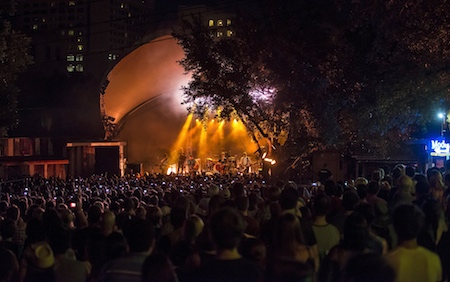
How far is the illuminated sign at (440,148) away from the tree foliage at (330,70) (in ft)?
3.11

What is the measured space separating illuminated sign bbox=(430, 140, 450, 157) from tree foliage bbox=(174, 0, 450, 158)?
3.11 feet

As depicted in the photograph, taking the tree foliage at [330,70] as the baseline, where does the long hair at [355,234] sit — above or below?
below

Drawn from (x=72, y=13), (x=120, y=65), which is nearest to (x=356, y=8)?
(x=120, y=65)

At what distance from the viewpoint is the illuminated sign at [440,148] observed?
63.8 feet

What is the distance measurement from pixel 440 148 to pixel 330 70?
4.74m

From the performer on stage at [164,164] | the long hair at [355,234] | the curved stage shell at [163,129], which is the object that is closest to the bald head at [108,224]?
the long hair at [355,234]

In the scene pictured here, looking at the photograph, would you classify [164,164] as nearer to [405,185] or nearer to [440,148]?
[440,148]

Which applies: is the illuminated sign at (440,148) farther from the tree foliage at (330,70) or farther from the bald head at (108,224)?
the bald head at (108,224)

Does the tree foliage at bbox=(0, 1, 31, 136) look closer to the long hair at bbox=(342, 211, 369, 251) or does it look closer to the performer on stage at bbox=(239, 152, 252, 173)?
the performer on stage at bbox=(239, 152, 252, 173)

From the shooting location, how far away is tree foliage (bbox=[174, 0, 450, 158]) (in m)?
15.5

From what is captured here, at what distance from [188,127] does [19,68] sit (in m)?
16.5

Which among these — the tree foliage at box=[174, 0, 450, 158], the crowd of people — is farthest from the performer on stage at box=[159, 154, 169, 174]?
the crowd of people

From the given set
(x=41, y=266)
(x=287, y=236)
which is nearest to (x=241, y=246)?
(x=287, y=236)

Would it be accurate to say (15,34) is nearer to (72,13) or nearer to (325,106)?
(325,106)
